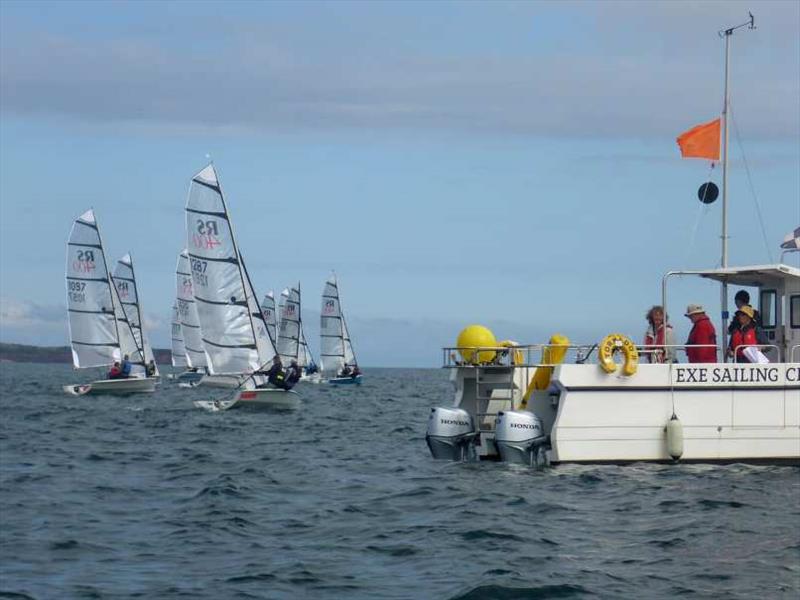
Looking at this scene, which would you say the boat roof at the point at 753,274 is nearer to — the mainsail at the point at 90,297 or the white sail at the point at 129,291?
the mainsail at the point at 90,297

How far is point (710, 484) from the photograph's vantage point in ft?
56.8

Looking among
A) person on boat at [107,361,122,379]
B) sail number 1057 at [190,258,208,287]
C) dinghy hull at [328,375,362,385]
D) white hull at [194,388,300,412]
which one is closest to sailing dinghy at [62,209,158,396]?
person on boat at [107,361,122,379]

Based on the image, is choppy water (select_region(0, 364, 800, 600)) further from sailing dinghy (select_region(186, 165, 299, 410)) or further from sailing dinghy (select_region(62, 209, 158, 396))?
sailing dinghy (select_region(62, 209, 158, 396))

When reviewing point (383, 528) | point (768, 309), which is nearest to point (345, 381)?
point (768, 309)

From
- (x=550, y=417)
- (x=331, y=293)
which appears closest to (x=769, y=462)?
(x=550, y=417)

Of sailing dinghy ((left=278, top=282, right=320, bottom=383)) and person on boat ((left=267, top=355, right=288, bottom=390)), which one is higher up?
sailing dinghy ((left=278, top=282, right=320, bottom=383))

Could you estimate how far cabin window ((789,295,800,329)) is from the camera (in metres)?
20.3

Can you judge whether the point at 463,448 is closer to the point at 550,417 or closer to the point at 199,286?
the point at 550,417

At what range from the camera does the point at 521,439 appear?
19062 millimetres

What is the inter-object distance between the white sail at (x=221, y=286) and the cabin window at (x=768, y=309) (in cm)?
2449

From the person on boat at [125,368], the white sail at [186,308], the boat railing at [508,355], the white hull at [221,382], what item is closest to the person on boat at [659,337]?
the boat railing at [508,355]

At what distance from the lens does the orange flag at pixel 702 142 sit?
2133 cm

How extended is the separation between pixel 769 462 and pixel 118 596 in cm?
1091

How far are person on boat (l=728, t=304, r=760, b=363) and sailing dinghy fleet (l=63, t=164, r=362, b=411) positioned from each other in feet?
67.1
